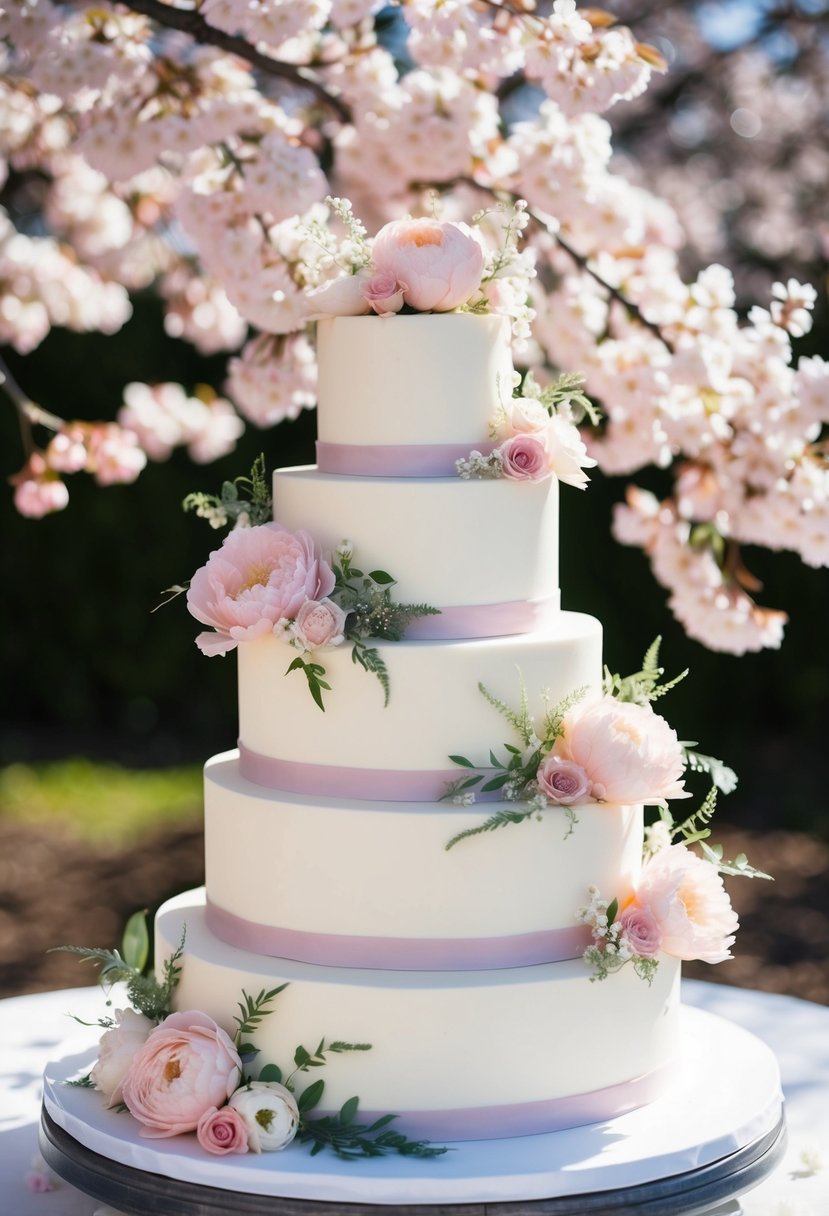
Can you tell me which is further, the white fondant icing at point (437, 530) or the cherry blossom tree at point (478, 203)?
the cherry blossom tree at point (478, 203)

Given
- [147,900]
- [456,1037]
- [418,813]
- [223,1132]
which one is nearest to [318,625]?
[418,813]

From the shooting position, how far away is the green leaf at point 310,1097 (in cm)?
265

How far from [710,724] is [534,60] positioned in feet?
14.7

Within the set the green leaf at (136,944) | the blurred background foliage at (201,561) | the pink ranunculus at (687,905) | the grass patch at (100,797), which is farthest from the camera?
the blurred background foliage at (201,561)

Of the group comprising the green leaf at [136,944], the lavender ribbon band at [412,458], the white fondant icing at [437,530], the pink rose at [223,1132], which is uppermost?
the lavender ribbon band at [412,458]

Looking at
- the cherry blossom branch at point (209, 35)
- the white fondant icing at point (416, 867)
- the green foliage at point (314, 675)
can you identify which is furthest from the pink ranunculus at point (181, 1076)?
the cherry blossom branch at point (209, 35)

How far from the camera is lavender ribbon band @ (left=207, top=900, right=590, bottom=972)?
2.67 meters

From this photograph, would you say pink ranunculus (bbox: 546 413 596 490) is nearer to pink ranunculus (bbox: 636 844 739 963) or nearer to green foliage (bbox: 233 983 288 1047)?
pink ranunculus (bbox: 636 844 739 963)

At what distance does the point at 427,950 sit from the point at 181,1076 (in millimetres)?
442

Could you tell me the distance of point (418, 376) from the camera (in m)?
2.78

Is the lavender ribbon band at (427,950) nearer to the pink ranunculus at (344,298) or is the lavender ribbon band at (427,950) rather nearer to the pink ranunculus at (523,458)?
the pink ranunculus at (523,458)

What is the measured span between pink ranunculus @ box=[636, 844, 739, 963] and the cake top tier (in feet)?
2.61

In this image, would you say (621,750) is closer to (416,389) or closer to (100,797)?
(416,389)

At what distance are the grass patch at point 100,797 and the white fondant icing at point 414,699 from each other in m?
4.11
